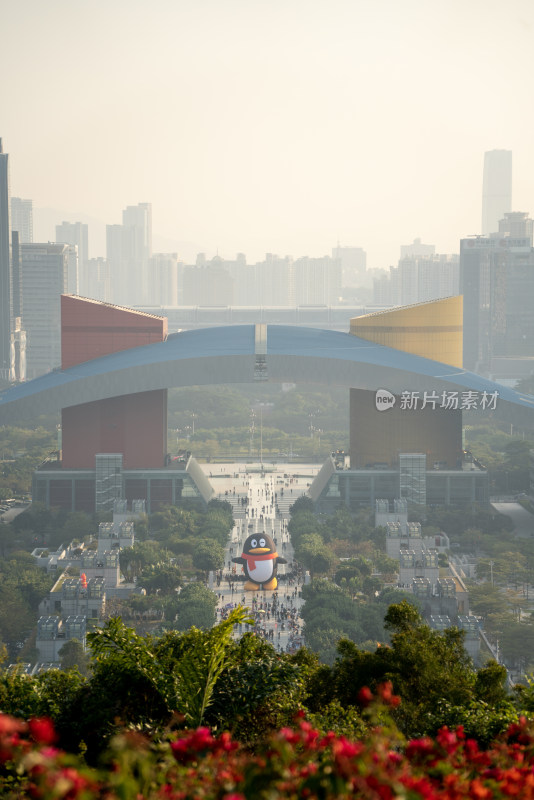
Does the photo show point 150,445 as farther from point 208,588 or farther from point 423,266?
point 423,266

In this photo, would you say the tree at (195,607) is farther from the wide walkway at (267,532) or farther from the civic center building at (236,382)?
the civic center building at (236,382)

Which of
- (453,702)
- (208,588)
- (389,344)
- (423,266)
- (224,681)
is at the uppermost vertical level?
(423,266)

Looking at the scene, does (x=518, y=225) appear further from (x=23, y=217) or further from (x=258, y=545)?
(x=258, y=545)

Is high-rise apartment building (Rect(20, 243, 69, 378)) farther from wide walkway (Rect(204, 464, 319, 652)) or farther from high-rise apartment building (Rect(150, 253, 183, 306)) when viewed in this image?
high-rise apartment building (Rect(150, 253, 183, 306))

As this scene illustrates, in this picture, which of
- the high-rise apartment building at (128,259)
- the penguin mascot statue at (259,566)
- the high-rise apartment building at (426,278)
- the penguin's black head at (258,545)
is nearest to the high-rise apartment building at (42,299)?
the high-rise apartment building at (426,278)

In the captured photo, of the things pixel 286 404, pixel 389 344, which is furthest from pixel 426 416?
pixel 286 404
